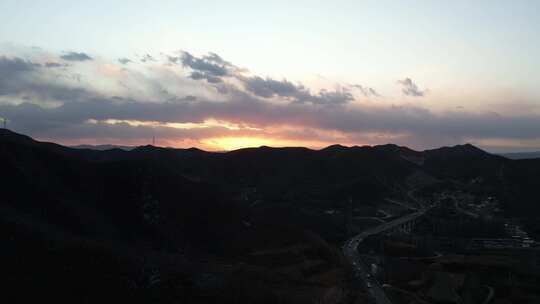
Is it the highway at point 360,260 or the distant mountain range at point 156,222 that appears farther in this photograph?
the highway at point 360,260

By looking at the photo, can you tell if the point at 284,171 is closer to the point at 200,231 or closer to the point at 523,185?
the point at 523,185

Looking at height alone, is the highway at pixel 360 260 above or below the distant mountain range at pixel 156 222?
below

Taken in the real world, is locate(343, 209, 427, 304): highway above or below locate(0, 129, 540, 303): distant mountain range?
below

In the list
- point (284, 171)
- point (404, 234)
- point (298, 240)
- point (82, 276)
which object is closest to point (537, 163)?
point (284, 171)

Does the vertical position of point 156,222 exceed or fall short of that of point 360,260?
it exceeds it

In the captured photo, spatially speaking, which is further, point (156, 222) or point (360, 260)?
point (360, 260)
